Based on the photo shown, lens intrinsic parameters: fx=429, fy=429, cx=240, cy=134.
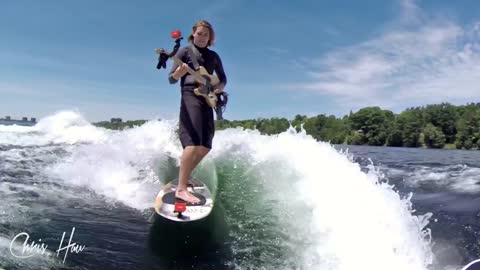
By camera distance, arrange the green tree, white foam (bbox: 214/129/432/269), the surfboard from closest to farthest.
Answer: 1. white foam (bbox: 214/129/432/269)
2. the surfboard
3. the green tree

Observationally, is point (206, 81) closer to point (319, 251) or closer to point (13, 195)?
point (319, 251)

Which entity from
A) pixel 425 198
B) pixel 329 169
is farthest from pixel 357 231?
pixel 425 198

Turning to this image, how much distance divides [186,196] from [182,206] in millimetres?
418

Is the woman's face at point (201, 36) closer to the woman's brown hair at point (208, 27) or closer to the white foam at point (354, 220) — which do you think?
the woman's brown hair at point (208, 27)

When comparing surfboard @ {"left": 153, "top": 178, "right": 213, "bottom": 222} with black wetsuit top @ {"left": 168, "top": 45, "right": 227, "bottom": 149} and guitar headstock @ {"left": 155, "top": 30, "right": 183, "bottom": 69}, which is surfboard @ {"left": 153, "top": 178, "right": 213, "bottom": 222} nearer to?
black wetsuit top @ {"left": 168, "top": 45, "right": 227, "bottom": 149}

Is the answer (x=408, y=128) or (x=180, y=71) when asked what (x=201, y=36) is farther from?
(x=408, y=128)

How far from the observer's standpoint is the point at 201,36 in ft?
18.6

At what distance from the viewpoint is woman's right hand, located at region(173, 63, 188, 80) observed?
17.7 ft

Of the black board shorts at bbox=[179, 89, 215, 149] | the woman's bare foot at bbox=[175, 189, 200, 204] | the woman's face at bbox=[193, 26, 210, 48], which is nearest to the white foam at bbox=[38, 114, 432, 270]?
the woman's bare foot at bbox=[175, 189, 200, 204]

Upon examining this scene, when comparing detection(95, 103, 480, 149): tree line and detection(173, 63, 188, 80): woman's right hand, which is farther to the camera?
detection(95, 103, 480, 149): tree line

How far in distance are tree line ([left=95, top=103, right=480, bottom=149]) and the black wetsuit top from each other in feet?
280

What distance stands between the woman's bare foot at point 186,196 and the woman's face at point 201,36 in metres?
1.96

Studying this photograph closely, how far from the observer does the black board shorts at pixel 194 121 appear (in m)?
5.32

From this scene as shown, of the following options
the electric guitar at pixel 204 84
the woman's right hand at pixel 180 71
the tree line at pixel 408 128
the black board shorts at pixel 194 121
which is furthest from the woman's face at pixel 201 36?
the tree line at pixel 408 128
